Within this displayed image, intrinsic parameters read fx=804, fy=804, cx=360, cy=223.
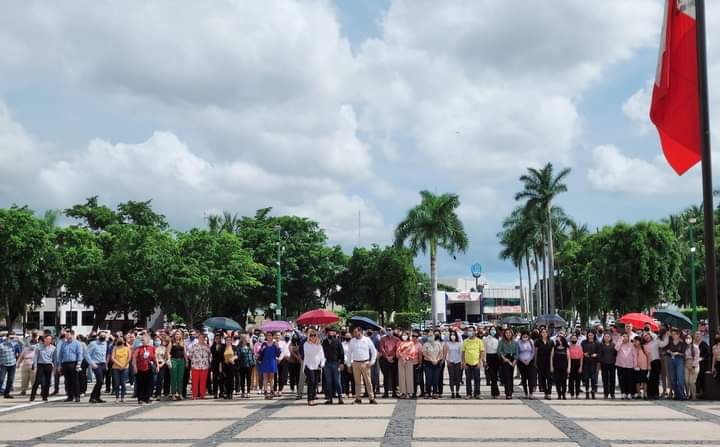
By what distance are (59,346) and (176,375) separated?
311 centimetres

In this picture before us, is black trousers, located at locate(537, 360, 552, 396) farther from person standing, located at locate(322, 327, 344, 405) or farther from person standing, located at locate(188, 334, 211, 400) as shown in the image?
person standing, located at locate(188, 334, 211, 400)

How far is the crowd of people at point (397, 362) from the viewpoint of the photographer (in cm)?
1923

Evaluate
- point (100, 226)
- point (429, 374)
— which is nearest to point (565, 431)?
point (429, 374)

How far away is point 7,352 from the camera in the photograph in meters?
21.6

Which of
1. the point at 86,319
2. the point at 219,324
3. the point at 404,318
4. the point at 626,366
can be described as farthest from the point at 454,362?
the point at 86,319

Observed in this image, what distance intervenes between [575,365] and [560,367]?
0.49 m

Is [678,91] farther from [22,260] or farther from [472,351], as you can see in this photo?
[22,260]

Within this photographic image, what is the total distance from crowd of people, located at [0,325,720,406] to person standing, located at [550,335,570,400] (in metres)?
0.02

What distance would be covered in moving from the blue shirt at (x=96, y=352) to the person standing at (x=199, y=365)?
7.47ft

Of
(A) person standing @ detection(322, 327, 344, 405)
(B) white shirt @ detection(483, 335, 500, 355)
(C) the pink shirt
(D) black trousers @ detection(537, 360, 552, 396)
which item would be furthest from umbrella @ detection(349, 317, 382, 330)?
(C) the pink shirt

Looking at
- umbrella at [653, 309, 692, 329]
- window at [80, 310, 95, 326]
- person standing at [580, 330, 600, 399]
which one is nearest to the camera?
person standing at [580, 330, 600, 399]

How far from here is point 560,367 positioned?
19.8 meters

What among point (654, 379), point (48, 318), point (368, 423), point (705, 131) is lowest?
point (368, 423)

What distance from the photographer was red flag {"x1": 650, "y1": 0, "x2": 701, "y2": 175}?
19.7 meters
